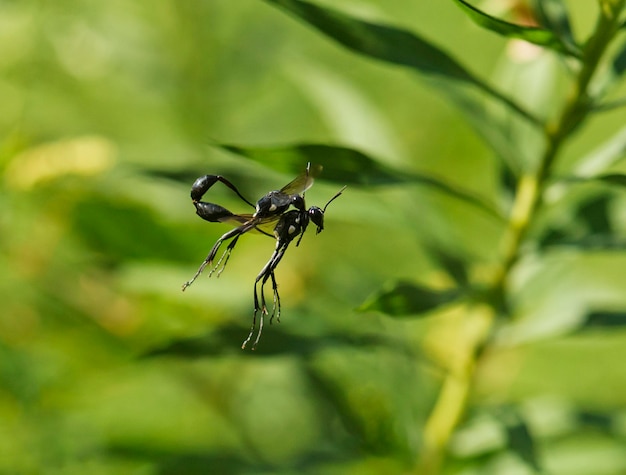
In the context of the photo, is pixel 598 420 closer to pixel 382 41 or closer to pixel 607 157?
pixel 607 157

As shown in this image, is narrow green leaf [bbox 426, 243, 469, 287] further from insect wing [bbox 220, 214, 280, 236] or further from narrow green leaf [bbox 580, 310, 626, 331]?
insect wing [bbox 220, 214, 280, 236]

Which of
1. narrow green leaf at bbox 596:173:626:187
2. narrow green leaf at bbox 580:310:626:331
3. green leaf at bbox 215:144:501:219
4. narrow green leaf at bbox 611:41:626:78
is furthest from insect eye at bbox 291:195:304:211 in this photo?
narrow green leaf at bbox 580:310:626:331

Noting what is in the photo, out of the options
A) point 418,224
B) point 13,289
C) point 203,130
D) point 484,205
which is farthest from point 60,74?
point 484,205

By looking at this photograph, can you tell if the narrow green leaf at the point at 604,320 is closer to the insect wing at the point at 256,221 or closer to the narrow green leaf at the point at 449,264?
the narrow green leaf at the point at 449,264

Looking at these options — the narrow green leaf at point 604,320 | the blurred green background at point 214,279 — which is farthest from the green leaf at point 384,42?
the narrow green leaf at point 604,320

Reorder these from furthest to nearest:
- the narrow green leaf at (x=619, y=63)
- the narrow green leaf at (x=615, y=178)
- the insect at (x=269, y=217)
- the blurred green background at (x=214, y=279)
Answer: the blurred green background at (x=214, y=279)
the narrow green leaf at (x=619, y=63)
the narrow green leaf at (x=615, y=178)
the insect at (x=269, y=217)

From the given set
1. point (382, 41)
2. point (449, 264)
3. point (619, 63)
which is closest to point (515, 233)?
point (449, 264)
